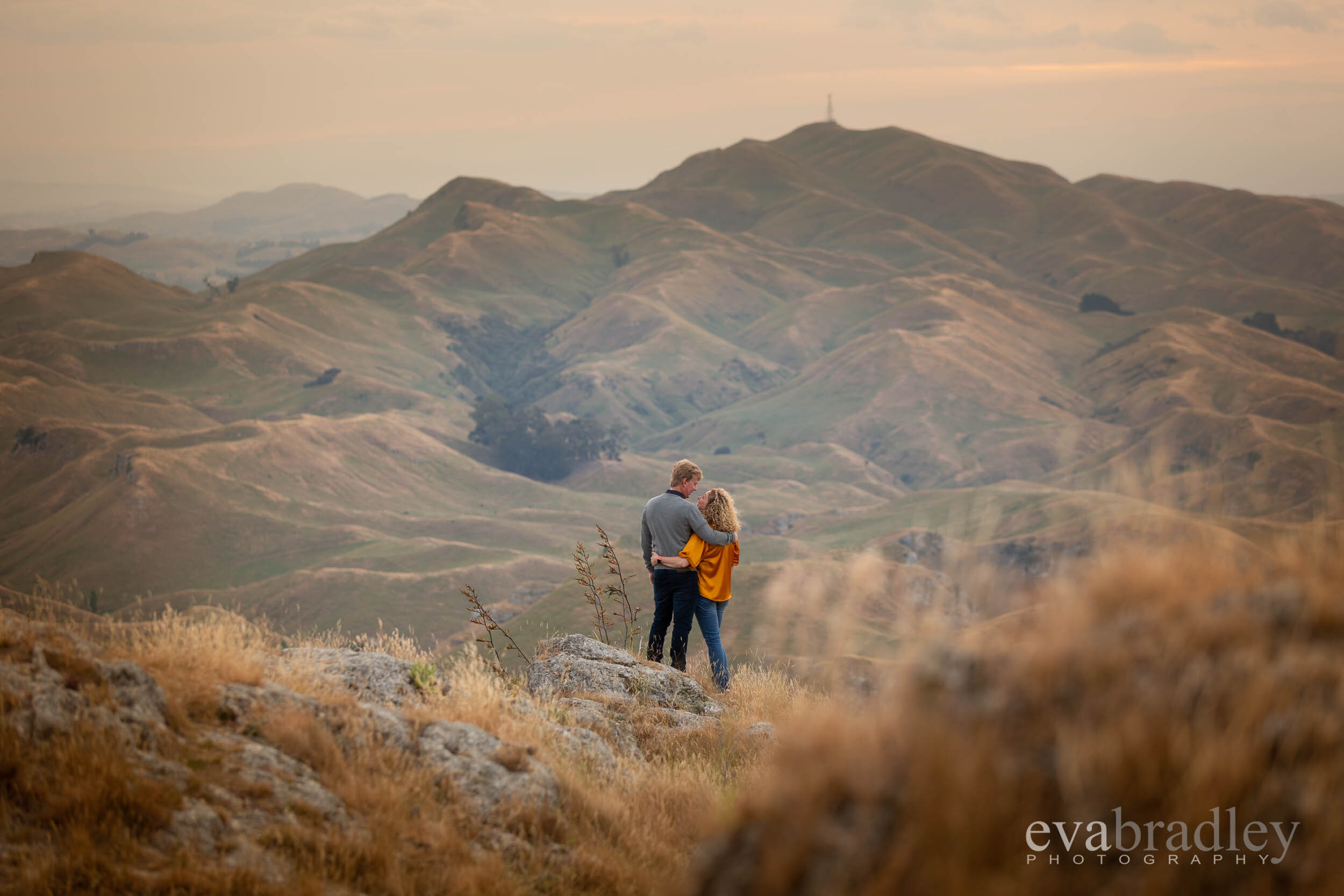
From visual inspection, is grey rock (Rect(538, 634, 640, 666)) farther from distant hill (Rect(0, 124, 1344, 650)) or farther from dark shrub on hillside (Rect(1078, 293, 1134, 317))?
dark shrub on hillside (Rect(1078, 293, 1134, 317))

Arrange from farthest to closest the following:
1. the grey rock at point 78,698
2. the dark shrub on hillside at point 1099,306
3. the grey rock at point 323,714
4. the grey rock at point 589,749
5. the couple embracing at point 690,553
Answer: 1. the dark shrub on hillside at point 1099,306
2. the couple embracing at point 690,553
3. the grey rock at point 589,749
4. the grey rock at point 323,714
5. the grey rock at point 78,698

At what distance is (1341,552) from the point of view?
3.49 m

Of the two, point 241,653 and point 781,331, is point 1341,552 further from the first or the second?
point 781,331

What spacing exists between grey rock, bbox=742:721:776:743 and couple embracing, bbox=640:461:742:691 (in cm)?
133

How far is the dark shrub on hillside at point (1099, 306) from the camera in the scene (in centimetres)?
17562

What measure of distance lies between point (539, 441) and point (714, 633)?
111634 mm

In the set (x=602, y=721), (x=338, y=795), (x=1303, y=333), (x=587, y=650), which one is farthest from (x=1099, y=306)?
(x=338, y=795)

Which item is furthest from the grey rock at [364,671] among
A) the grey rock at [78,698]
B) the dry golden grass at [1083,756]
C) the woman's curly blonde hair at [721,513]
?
the dry golden grass at [1083,756]

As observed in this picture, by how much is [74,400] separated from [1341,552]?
127 metres

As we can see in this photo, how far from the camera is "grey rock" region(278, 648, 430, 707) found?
6.32 m

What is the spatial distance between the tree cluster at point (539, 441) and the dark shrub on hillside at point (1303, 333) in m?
125

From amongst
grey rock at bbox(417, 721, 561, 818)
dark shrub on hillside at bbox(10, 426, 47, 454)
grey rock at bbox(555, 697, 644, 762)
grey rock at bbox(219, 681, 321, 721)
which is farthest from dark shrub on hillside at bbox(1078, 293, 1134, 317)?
grey rock at bbox(219, 681, 321, 721)

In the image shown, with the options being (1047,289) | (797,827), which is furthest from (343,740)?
(1047,289)

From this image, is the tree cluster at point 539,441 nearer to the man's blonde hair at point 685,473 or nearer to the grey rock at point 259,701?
the man's blonde hair at point 685,473
